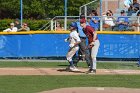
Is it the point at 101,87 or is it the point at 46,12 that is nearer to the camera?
the point at 101,87

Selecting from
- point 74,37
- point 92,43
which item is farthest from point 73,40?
point 92,43

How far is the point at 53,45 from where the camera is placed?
22109 millimetres

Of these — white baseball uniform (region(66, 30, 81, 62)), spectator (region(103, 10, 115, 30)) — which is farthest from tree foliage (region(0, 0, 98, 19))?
white baseball uniform (region(66, 30, 81, 62))

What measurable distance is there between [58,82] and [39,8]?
1358 inches

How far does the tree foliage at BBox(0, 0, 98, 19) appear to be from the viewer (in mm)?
48188

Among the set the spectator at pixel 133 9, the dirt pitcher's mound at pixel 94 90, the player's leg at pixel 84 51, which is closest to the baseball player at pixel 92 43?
the player's leg at pixel 84 51

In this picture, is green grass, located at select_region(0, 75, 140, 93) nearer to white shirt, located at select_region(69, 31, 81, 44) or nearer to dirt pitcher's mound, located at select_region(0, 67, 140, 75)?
dirt pitcher's mound, located at select_region(0, 67, 140, 75)

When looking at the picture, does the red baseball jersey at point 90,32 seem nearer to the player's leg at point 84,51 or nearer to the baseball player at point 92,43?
the baseball player at point 92,43

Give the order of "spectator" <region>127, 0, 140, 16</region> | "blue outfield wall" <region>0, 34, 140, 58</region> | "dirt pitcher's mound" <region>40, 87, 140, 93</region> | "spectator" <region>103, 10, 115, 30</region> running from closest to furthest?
"dirt pitcher's mound" <region>40, 87, 140, 93</region> → "blue outfield wall" <region>0, 34, 140, 58</region> → "spectator" <region>103, 10, 115, 30</region> → "spectator" <region>127, 0, 140, 16</region>

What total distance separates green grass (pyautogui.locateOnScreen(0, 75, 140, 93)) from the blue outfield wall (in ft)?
20.5

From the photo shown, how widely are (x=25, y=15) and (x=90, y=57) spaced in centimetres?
3424

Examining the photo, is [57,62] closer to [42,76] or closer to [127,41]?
[127,41]

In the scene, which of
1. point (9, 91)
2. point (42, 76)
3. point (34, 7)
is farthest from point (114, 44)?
point (34, 7)

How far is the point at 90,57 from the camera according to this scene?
16375mm
